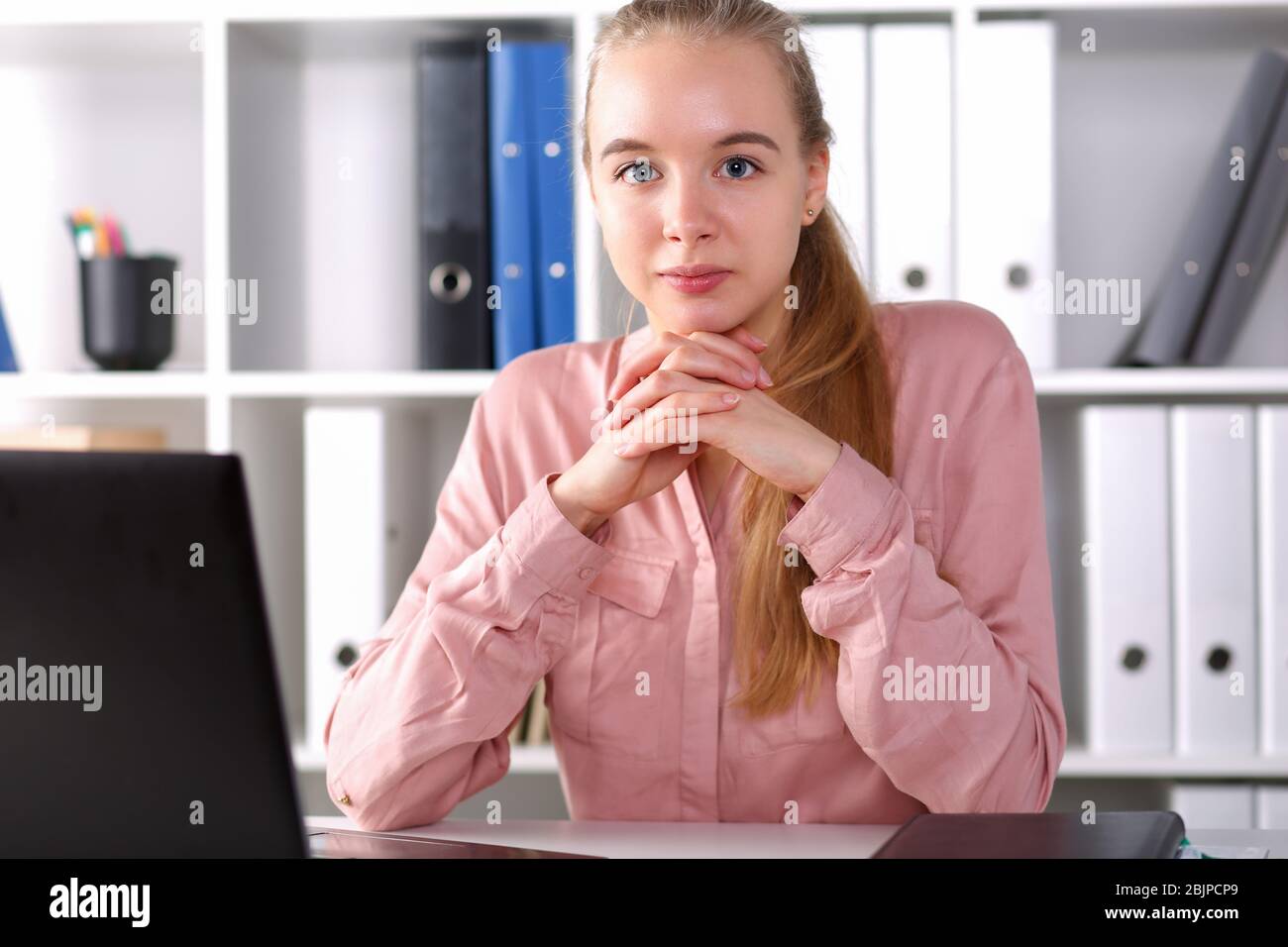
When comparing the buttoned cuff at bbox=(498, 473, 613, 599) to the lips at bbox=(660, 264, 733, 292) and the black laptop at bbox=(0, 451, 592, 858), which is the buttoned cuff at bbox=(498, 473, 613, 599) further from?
the black laptop at bbox=(0, 451, 592, 858)

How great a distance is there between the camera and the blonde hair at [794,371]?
38.7 inches

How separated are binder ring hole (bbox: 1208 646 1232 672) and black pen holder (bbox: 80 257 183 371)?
53.1 inches

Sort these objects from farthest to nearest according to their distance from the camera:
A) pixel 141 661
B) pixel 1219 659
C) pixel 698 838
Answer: pixel 1219 659 → pixel 698 838 → pixel 141 661

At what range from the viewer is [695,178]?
935 millimetres

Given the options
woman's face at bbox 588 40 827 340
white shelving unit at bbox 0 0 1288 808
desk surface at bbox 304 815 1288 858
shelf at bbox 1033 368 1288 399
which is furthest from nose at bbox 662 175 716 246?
shelf at bbox 1033 368 1288 399

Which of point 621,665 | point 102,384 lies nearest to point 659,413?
point 621,665

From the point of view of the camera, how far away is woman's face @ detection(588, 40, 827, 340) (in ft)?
3.07

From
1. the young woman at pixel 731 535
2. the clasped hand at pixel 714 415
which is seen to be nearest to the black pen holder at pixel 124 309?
the young woman at pixel 731 535

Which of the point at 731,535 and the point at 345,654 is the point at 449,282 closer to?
the point at 345,654

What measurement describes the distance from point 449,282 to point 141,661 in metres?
1.05

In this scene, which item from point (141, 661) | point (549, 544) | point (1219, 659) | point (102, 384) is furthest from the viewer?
point (102, 384)

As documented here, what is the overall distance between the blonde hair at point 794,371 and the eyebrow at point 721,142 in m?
0.09

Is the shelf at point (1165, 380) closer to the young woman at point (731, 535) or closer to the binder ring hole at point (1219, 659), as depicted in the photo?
the binder ring hole at point (1219, 659)

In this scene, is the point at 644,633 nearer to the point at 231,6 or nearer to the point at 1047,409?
the point at 1047,409
